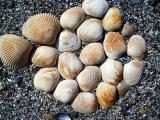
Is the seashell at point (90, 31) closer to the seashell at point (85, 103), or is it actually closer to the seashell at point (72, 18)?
the seashell at point (72, 18)

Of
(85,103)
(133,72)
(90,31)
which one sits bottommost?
(85,103)

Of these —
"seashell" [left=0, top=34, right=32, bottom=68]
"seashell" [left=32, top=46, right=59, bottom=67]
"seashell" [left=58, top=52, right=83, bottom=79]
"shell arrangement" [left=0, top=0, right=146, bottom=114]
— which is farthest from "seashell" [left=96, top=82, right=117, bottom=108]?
"seashell" [left=0, top=34, right=32, bottom=68]

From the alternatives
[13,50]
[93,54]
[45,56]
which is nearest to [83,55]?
[93,54]

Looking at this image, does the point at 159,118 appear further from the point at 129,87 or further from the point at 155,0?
the point at 155,0

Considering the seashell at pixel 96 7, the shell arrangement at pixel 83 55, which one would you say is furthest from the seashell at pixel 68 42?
the seashell at pixel 96 7

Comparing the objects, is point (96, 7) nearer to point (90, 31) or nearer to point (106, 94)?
point (90, 31)

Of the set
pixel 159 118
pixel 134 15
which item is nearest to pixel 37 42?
pixel 134 15

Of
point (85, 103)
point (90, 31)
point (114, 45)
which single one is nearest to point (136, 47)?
point (114, 45)

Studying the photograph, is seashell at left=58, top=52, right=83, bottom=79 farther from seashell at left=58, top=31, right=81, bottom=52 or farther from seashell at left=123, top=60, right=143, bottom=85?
seashell at left=123, top=60, right=143, bottom=85

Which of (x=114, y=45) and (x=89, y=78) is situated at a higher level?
(x=114, y=45)
